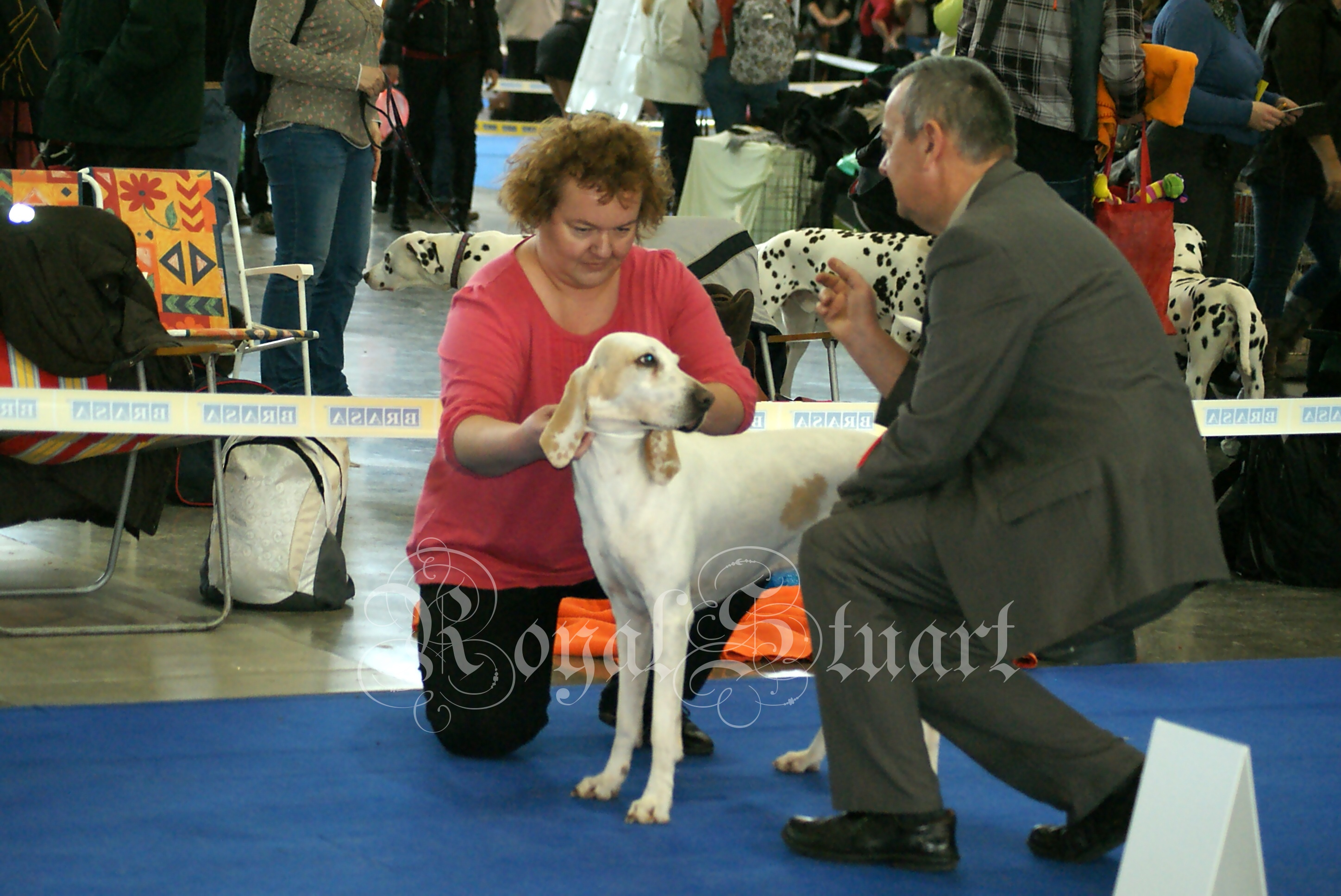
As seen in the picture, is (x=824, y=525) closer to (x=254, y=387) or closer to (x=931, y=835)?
(x=931, y=835)

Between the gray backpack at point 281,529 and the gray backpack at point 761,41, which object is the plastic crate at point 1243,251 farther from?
the gray backpack at point 281,529


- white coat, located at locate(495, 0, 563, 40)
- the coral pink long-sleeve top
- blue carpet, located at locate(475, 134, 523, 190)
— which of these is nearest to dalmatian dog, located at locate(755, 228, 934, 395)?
the coral pink long-sleeve top

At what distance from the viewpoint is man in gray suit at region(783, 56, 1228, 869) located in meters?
2.10

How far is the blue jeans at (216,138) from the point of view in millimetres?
5562

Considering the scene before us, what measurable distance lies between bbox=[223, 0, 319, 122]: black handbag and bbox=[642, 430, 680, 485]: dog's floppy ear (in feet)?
9.15

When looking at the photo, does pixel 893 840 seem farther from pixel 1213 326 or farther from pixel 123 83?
pixel 123 83

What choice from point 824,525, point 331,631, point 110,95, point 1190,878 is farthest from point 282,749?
point 110,95

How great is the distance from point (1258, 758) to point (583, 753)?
1317mm

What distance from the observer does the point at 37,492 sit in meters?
3.49

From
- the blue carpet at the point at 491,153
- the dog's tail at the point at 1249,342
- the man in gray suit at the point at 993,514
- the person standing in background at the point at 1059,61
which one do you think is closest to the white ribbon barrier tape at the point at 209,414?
the man in gray suit at the point at 993,514

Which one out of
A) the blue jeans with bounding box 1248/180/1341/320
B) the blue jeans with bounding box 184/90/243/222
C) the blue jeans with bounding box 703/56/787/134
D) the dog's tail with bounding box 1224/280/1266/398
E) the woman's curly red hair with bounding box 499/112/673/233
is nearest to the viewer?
the woman's curly red hair with bounding box 499/112/673/233

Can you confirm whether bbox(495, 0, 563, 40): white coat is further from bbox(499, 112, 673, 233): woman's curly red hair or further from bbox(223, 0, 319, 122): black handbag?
bbox(499, 112, 673, 233): woman's curly red hair

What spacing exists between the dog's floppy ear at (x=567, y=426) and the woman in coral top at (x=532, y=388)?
23 centimetres

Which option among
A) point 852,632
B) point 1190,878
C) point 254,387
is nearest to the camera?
point 1190,878
